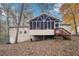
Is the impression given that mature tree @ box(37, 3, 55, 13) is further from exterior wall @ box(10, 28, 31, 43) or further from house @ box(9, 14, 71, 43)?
exterior wall @ box(10, 28, 31, 43)

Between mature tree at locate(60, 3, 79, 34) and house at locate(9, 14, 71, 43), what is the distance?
0.31 feet

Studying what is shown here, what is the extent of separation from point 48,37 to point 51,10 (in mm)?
246

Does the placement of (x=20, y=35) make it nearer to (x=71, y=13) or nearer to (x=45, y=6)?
(x=45, y=6)

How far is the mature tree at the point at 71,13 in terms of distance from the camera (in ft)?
8.70

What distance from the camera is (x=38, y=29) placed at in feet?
8.72

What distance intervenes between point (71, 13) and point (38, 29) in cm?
33

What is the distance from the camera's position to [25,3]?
2670mm

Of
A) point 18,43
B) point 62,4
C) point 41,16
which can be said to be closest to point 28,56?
point 18,43

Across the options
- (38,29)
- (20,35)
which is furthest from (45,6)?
(20,35)

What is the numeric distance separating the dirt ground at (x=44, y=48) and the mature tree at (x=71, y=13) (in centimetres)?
14

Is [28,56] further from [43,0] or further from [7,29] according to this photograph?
[43,0]

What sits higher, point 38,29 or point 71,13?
point 71,13

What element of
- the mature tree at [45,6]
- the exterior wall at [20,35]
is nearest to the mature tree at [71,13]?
the mature tree at [45,6]

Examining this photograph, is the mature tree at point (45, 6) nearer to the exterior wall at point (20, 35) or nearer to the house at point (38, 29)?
the house at point (38, 29)
